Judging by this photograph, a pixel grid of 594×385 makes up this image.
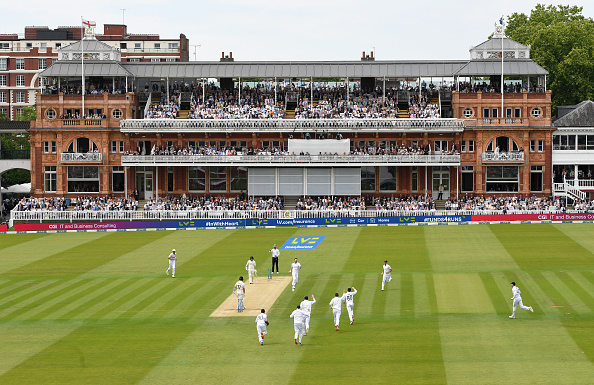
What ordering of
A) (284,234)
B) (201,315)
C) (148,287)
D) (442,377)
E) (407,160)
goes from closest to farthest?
(442,377)
(201,315)
(148,287)
(284,234)
(407,160)

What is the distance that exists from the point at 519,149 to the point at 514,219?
12907mm

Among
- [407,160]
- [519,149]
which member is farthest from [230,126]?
[519,149]

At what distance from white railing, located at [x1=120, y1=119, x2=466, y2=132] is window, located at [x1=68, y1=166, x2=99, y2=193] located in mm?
4949

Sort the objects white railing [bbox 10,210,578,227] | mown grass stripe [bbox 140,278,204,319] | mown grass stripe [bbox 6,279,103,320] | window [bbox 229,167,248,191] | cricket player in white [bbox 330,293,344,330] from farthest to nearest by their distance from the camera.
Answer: window [bbox 229,167,248,191], white railing [bbox 10,210,578,227], mown grass stripe [bbox 6,279,103,320], mown grass stripe [bbox 140,278,204,319], cricket player in white [bbox 330,293,344,330]

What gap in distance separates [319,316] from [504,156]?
45.5 metres

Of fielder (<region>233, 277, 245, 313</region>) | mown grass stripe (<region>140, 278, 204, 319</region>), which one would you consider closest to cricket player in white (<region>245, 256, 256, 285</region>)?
mown grass stripe (<region>140, 278, 204, 319</region>)

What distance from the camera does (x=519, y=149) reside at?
7550 centimetres

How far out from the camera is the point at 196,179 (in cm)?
7806

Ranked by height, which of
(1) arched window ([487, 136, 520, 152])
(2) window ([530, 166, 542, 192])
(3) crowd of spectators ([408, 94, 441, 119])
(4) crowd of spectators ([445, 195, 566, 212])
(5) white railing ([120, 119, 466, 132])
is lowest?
(4) crowd of spectators ([445, 195, 566, 212])

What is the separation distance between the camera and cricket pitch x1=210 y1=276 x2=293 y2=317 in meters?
34.8

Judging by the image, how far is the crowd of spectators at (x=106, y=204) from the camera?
70.9 m

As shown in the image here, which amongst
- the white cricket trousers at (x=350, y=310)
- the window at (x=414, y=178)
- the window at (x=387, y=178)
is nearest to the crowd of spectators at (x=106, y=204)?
the window at (x=387, y=178)

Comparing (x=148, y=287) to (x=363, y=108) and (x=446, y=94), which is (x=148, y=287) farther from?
(x=446, y=94)

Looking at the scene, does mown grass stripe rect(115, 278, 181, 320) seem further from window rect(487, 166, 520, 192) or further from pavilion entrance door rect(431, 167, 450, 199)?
window rect(487, 166, 520, 192)
